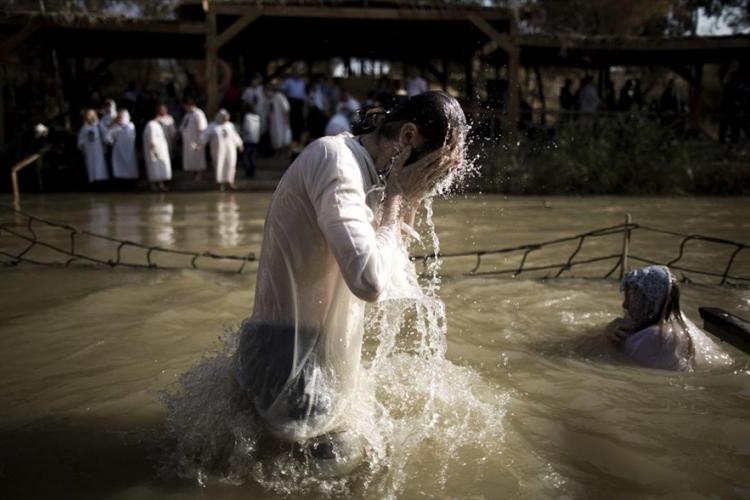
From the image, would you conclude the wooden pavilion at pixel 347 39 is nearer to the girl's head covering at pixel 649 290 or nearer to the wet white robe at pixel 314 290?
the girl's head covering at pixel 649 290

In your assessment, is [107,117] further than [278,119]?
No

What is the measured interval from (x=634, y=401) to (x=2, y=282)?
524cm

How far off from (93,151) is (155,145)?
Result: 1.40m

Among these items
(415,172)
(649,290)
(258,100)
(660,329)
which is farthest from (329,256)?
(258,100)

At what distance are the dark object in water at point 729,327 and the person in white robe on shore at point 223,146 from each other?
40.1ft

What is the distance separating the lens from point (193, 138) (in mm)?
14688

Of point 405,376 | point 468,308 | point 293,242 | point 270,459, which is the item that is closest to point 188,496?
point 270,459

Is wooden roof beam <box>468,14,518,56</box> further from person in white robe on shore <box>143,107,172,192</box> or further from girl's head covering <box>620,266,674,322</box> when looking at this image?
girl's head covering <box>620,266,674,322</box>

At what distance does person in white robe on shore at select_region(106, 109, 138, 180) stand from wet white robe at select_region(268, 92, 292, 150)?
315 centimetres

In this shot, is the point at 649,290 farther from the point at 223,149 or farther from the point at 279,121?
the point at 279,121

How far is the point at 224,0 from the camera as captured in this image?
47.5ft

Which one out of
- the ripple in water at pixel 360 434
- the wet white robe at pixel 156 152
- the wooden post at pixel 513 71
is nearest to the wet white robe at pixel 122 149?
the wet white robe at pixel 156 152

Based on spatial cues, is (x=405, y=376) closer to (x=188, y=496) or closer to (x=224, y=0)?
(x=188, y=496)

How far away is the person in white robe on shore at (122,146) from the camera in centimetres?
1444
